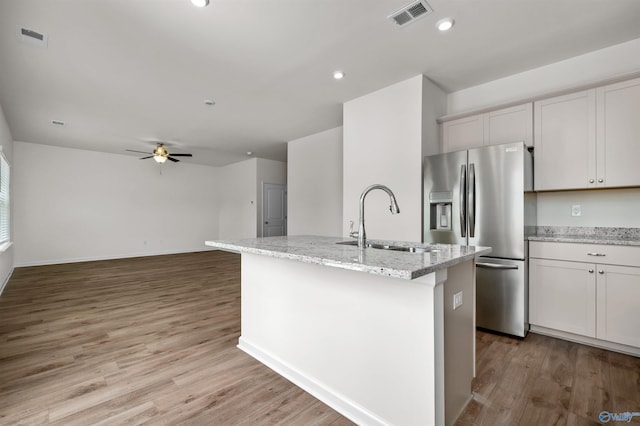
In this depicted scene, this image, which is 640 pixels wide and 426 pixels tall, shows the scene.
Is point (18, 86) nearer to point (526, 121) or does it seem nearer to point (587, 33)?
point (526, 121)

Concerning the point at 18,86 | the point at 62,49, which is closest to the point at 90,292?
the point at 18,86

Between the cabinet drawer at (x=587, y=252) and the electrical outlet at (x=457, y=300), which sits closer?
the electrical outlet at (x=457, y=300)

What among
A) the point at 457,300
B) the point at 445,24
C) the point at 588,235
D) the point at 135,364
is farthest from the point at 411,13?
the point at 135,364

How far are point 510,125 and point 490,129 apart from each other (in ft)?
0.62

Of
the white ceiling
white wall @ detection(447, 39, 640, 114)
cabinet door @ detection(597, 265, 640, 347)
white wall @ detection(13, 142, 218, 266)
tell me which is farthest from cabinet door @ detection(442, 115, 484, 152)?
white wall @ detection(13, 142, 218, 266)

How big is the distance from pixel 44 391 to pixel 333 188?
4.43 m

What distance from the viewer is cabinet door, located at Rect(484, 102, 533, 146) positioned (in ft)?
10.1

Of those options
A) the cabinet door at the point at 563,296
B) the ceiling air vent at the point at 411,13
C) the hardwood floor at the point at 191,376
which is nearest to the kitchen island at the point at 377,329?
the hardwood floor at the point at 191,376

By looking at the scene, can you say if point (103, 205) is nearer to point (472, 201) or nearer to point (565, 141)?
point (472, 201)

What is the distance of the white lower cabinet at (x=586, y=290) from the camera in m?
2.40

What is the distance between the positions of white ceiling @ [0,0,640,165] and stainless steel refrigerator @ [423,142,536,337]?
1007 mm

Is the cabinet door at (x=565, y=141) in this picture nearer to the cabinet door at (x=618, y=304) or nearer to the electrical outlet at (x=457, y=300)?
the cabinet door at (x=618, y=304)

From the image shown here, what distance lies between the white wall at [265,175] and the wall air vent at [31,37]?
554 centimetres

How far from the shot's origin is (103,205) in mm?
7344
